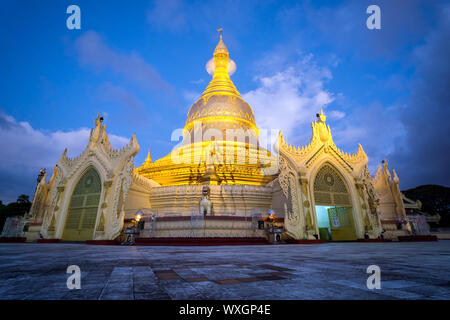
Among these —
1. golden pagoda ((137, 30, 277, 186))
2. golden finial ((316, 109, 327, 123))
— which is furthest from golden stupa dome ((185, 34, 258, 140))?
golden finial ((316, 109, 327, 123))

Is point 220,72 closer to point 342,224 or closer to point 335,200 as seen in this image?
point 335,200

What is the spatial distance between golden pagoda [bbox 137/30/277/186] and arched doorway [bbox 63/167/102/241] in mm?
4497

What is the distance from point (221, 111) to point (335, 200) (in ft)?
45.3

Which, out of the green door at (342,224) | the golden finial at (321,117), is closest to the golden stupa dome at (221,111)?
the golden finial at (321,117)

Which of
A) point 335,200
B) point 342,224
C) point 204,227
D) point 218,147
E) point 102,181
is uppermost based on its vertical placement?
point 218,147

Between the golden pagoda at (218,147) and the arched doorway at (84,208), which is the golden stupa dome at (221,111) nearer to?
the golden pagoda at (218,147)

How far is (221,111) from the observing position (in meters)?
24.0

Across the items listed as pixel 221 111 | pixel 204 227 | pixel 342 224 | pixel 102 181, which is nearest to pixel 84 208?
pixel 102 181

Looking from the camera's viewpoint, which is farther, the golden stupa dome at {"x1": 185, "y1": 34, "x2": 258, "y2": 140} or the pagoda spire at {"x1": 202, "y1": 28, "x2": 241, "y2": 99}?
the pagoda spire at {"x1": 202, "y1": 28, "x2": 241, "y2": 99}

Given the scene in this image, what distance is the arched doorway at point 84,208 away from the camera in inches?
563

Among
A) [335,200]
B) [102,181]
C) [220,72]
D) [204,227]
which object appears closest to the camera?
[204,227]

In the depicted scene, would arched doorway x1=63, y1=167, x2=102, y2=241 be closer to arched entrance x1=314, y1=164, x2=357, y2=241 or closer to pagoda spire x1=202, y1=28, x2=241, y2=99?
arched entrance x1=314, y1=164, x2=357, y2=241

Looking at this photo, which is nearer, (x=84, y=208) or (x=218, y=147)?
(x=84, y=208)

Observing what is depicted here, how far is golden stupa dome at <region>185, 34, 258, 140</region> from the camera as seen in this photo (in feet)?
77.1
